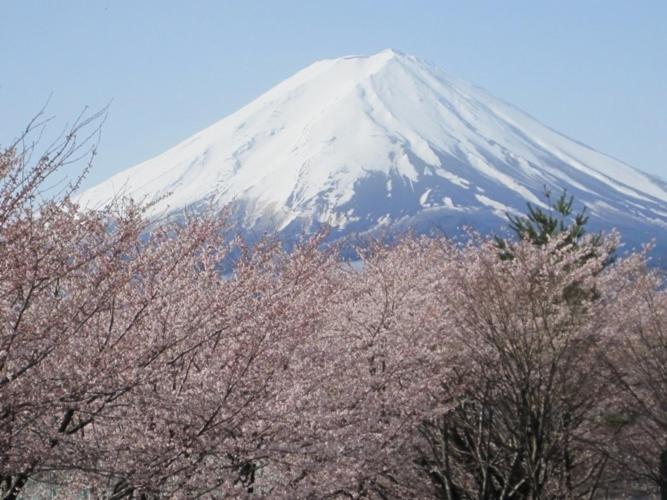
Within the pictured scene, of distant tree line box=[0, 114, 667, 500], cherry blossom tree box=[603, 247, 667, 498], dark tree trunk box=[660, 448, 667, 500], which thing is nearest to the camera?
distant tree line box=[0, 114, 667, 500]

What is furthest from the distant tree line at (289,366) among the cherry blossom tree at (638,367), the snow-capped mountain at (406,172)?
the snow-capped mountain at (406,172)

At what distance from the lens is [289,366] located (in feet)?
28.0

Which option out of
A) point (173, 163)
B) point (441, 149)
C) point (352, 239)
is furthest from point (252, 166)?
point (352, 239)

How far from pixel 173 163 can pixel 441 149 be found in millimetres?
55498

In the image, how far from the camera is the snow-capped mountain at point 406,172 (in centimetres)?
16538

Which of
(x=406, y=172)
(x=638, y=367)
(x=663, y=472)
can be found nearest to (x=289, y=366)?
(x=638, y=367)

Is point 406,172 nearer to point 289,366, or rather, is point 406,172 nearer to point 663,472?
point 663,472

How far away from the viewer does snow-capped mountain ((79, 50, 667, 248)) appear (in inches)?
6511

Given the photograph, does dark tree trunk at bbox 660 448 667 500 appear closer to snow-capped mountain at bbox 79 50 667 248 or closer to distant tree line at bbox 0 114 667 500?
distant tree line at bbox 0 114 667 500

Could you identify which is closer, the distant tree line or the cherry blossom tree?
the distant tree line

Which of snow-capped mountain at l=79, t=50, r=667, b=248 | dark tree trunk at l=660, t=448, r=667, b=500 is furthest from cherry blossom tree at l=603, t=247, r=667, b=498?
snow-capped mountain at l=79, t=50, r=667, b=248

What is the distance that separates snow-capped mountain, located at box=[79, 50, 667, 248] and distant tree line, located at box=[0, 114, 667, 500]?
459 ft

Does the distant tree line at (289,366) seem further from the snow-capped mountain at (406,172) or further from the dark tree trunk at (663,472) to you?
the snow-capped mountain at (406,172)

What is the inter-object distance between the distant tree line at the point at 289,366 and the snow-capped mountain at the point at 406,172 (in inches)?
5507
